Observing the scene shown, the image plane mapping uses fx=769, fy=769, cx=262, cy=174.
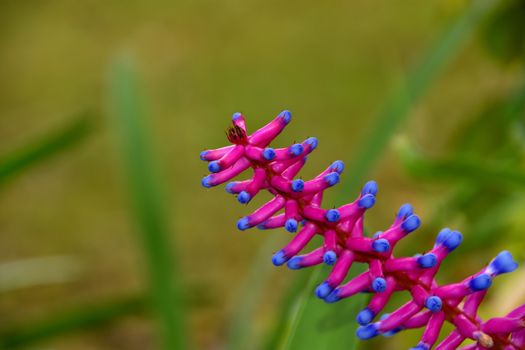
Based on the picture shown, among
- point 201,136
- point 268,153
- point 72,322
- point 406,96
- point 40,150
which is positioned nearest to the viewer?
point 268,153

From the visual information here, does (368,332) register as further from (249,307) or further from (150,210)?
(249,307)

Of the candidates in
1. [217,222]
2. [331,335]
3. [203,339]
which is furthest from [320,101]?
[331,335]

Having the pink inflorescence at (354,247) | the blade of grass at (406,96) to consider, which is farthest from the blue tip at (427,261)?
the blade of grass at (406,96)

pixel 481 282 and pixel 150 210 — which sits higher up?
pixel 150 210

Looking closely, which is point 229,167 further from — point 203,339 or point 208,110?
point 208,110

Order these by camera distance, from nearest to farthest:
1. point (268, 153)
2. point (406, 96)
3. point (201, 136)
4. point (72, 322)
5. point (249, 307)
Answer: point (268, 153), point (406, 96), point (72, 322), point (249, 307), point (201, 136)

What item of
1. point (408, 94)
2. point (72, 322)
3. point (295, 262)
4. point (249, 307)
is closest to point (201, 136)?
point (249, 307)

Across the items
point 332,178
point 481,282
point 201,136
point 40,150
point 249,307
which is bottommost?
point 481,282
